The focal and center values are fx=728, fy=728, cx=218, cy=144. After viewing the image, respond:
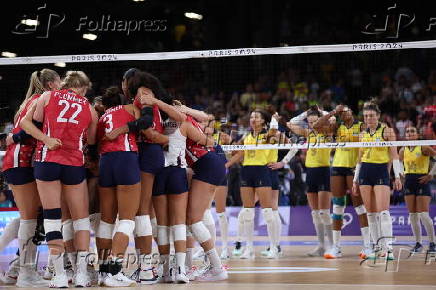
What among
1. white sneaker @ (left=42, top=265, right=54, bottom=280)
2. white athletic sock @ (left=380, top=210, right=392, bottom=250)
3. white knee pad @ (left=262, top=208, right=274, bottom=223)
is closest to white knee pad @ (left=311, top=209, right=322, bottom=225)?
white knee pad @ (left=262, top=208, right=274, bottom=223)

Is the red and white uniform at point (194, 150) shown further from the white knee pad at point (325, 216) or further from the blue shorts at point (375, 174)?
the white knee pad at point (325, 216)

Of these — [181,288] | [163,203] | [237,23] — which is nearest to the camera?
[181,288]

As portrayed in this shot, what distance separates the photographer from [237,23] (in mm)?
22719

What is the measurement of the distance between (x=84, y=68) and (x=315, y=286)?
9076 mm

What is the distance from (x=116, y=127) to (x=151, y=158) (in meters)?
0.53

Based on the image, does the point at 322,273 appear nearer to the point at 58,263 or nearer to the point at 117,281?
the point at 117,281

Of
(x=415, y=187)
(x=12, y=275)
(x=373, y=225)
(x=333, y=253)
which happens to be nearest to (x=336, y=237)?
(x=333, y=253)

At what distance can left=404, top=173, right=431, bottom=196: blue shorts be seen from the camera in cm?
1168

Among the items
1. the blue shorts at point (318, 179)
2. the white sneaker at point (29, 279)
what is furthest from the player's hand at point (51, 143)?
the blue shorts at point (318, 179)

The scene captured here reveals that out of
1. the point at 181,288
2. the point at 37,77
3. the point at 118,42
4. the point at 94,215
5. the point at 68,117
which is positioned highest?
the point at 118,42

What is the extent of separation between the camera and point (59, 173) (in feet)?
24.1

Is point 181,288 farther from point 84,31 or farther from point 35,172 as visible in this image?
point 84,31

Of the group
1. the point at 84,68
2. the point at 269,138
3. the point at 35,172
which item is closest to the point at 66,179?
the point at 35,172

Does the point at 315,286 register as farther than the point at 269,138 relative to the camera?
No
